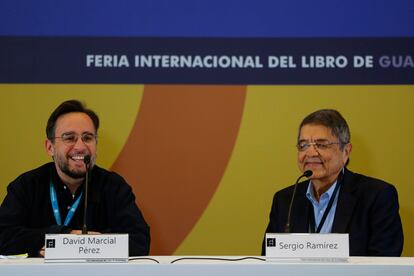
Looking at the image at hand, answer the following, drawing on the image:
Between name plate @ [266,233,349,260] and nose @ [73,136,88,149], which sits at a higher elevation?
nose @ [73,136,88,149]

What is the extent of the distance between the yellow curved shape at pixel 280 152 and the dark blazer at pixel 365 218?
1.92ft

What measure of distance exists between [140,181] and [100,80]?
670 millimetres

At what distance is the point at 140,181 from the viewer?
434cm

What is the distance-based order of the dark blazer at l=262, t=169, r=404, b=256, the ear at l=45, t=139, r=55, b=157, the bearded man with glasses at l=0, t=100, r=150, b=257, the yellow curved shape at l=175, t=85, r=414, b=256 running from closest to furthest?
the dark blazer at l=262, t=169, r=404, b=256 → the bearded man with glasses at l=0, t=100, r=150, b=257 → the ear at l=45, t=139, r=55, b=157 → the yellow curved shape at l=175, t=85, r=414, b=256

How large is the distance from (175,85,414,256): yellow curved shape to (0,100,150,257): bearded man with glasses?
2.12 ft

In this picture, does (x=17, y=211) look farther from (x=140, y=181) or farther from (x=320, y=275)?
(x=320, y=275)

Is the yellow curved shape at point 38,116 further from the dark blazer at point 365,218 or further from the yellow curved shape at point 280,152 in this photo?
Answer: the dark blazer at point 365,218

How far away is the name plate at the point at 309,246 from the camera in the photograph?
2.45m

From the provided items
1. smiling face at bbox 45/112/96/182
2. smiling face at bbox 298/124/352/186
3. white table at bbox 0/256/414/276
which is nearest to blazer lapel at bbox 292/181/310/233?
smiling face at bbox 298/124/352/186

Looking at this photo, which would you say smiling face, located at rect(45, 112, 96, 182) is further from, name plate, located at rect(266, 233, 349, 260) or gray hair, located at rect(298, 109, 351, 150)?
name plate, located at rect(266, 233, 349, 260)

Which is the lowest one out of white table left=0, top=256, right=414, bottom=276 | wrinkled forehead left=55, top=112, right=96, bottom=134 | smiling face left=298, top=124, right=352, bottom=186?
white table left=0, top=256, right=414, bottom=276

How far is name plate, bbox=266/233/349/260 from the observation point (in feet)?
8.04

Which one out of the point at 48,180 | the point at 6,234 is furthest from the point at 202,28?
the point at 6,234

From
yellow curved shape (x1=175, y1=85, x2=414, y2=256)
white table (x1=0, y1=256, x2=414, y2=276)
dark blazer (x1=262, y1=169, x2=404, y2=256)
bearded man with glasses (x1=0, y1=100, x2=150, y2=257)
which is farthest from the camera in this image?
yellow curved shape (x1=175, y1=85, x2=414, y2=256)
